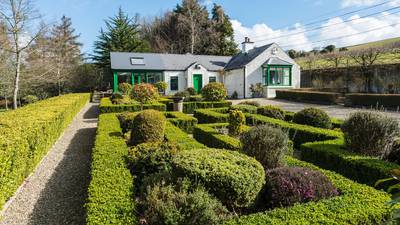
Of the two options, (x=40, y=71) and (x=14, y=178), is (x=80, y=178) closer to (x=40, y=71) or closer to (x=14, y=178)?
(x=14, y=178)

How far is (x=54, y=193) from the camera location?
4.95 m

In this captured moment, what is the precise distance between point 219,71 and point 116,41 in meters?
17.5

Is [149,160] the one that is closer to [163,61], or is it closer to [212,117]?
[212,117]

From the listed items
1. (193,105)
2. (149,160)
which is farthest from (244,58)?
(149,160)

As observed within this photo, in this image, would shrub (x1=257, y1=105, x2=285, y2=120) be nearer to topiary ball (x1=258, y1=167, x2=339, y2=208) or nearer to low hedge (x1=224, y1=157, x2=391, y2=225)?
topiary ball (x1=258, y1=167, x2=339, y2=208)

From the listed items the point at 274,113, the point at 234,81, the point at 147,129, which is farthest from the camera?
the point at 234,81

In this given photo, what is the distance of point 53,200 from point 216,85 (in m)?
13.8

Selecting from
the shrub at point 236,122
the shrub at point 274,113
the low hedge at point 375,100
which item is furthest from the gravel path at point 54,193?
the low hedge at point 375,100

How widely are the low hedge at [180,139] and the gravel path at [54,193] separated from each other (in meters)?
2.01

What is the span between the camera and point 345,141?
6.03 metres

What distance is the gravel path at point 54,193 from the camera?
13.4 ft

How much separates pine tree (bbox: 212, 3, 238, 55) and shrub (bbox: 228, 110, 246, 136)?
3361 centimetres

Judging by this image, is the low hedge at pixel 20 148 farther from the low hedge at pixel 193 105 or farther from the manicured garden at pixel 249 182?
the low hedge at pixel 193 105

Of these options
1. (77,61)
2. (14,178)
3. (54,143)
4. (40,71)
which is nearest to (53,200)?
(14,178)
